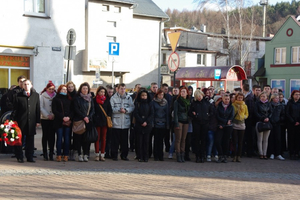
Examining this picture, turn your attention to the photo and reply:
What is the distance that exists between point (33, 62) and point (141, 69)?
3103 centimetres

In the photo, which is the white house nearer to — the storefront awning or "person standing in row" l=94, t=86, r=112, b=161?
the storefront awning

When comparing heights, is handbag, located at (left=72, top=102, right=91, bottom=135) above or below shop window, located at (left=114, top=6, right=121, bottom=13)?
below

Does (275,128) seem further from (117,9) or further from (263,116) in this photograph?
(117,9)

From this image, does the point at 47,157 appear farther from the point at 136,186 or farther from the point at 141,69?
Result: the point at 141,69

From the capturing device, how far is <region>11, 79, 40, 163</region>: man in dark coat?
1105cm

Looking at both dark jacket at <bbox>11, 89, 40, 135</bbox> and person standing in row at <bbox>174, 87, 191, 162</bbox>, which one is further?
person standing in row at <bbox>174, 87, 191, 162</bbox>

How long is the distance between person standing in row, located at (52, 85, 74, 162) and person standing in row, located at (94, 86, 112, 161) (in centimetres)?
72

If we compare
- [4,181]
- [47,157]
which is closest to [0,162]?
[47,157]

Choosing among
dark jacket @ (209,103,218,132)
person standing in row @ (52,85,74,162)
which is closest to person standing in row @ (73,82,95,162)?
person standing in row @ (52,85,74,162)

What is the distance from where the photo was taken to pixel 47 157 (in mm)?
11625

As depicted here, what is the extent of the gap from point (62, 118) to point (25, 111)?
2.99ft

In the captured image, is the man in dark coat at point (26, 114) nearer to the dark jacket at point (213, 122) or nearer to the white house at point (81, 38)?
the dark jacket at point (213, 122)

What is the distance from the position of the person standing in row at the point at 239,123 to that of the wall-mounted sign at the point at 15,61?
35.7 feet

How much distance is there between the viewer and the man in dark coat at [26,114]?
11.0m
